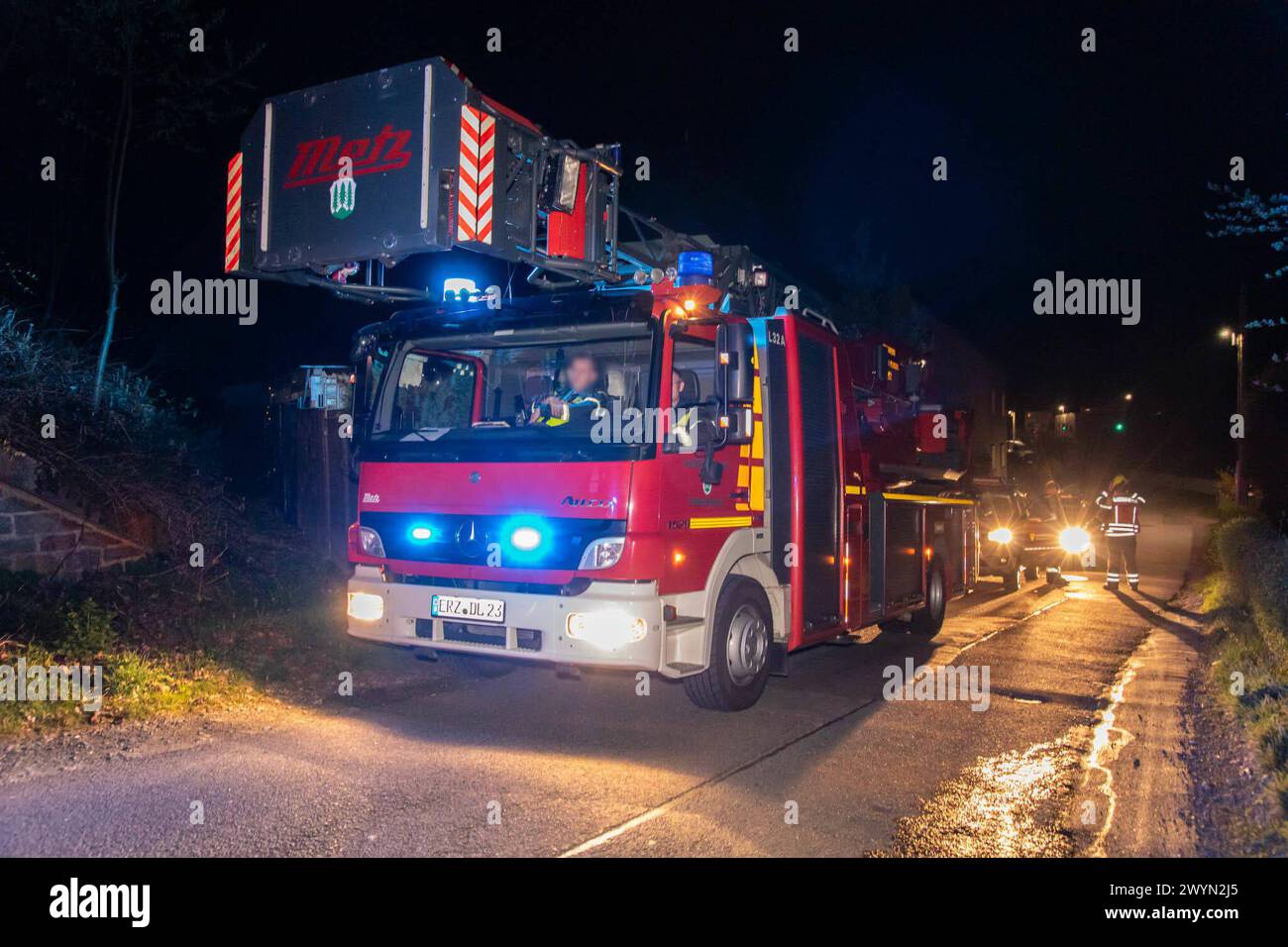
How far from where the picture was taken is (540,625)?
6.14 meters

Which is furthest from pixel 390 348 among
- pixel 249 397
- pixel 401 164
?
pixel 249 397

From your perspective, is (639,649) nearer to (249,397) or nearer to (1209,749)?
(1209,749)

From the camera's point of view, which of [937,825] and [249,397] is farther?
[249,397]

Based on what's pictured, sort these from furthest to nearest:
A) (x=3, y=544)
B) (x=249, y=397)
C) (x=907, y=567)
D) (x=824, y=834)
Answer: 1. (x=249, y=397)
2. (x=907, y=567)
3. (x=3, y=544)
4. (x=824, y=834)

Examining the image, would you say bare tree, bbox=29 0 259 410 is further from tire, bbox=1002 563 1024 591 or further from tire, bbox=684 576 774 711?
tire, bbox=1002 563 1024 591

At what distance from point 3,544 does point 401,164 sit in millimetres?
4138

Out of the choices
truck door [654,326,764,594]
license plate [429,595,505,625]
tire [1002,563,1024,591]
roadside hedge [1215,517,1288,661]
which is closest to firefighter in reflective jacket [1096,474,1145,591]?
roadside hedge [1215,517,1288,661]

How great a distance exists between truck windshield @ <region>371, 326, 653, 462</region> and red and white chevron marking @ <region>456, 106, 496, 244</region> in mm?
1127

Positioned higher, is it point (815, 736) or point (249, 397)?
point (249, 397)

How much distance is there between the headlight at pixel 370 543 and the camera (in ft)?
22.9

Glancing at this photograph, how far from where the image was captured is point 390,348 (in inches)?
285

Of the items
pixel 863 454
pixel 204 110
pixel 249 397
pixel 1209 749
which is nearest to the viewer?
pixel 1209 749

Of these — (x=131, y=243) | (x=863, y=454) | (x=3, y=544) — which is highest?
(x=131, y=243)

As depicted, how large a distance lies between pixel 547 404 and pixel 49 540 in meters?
3.96
